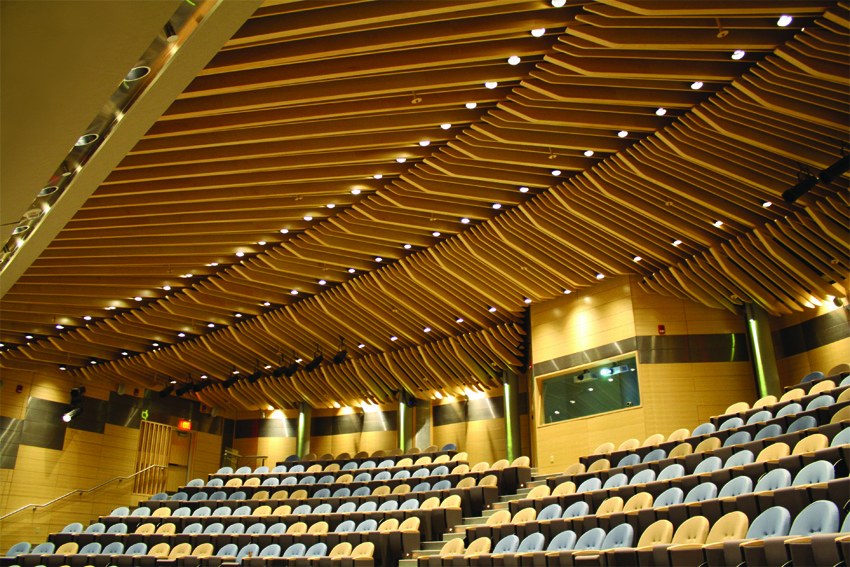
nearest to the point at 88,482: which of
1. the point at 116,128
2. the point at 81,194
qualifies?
the point at 81,194

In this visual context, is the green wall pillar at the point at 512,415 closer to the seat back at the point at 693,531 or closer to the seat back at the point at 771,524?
the seat back at the point at 693,531

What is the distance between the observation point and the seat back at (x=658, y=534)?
5.74 m

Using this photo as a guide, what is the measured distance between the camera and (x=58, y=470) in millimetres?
15492

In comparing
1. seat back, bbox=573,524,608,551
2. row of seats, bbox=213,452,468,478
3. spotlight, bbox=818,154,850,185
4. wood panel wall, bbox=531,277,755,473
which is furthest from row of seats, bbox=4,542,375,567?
spotlight, bbox=818,154,850,185

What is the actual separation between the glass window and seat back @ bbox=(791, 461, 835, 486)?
562 cm

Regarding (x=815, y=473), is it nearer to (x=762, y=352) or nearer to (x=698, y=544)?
(x=698, y=544)

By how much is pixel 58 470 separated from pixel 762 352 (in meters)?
15.7

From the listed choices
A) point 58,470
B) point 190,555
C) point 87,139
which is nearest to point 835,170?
point 87,139

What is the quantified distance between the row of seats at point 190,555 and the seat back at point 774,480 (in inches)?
185

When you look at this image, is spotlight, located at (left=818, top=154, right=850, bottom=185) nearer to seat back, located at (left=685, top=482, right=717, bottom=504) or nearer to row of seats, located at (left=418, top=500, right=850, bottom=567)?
seat back, located at (left=685, top=482, right=717, bottom=504)

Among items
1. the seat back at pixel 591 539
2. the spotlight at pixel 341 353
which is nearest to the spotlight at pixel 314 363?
the spotlight at pixel 341 353

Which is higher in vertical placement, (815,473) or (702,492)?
(815,473)

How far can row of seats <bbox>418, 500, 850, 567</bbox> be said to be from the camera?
441cm

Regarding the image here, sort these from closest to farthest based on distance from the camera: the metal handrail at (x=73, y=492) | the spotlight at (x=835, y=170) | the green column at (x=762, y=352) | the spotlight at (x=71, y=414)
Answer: the spotlight at (x=835, y=170) < the green column at (x=762, y=352) < the metal handrail at (x=73, y=492) < the spotlight at (x=71, y=414)
